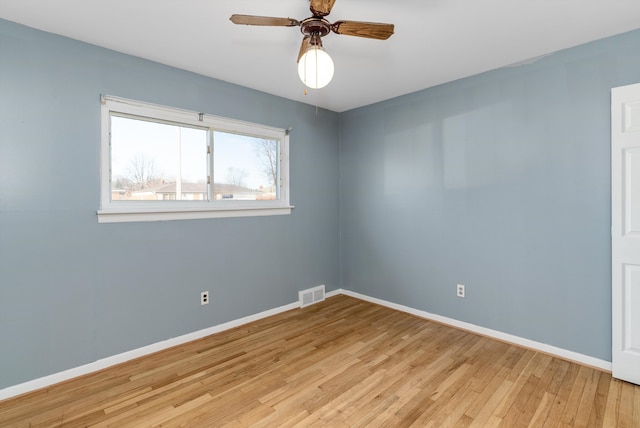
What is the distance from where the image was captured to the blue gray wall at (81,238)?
2154 mm

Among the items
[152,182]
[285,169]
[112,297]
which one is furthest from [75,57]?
[285,169]

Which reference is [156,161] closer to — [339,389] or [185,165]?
[185,165]

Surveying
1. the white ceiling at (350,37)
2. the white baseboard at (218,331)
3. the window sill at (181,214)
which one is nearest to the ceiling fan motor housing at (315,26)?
the white ceiling at (350,37)

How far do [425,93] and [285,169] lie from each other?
183 centimetres

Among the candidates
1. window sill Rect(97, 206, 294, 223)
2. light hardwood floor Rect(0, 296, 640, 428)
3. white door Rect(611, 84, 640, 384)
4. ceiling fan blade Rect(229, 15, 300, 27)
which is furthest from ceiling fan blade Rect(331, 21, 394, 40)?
light hardwood floor Rect(0, 296, 640, 428)

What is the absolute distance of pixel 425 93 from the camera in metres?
3.49

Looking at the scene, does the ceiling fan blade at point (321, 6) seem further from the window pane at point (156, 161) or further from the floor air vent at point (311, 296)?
the floor air vent at point (311, 296)

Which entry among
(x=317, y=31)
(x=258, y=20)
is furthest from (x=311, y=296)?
(x=258, y=20)

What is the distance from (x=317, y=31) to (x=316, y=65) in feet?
0.82

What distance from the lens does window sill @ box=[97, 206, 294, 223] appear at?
2.53 metres

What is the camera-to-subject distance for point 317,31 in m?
1.86

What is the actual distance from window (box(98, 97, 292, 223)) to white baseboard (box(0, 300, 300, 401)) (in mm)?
1129

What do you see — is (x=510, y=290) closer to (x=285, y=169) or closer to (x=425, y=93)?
(x=425, y=93)

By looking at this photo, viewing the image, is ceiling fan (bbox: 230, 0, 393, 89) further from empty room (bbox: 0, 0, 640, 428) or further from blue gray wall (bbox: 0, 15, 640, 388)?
blue gray wall (bbox: 0, 15, 640, 388)
